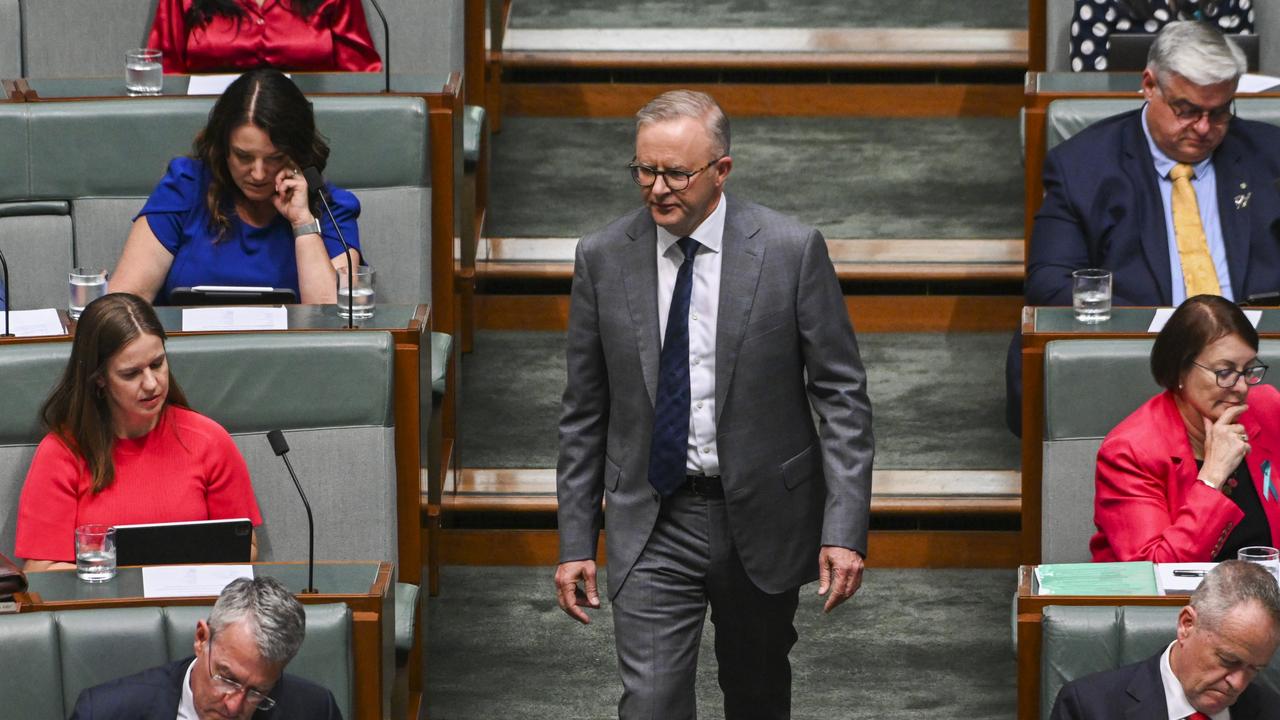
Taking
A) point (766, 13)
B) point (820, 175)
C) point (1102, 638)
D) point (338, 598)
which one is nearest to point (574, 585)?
point (338, 598)

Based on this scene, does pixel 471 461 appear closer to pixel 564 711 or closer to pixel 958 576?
pixel 564 711

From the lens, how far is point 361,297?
6.25ft

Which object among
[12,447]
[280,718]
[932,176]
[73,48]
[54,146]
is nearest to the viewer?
[280,718]

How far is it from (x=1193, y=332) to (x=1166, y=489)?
0.13 meters

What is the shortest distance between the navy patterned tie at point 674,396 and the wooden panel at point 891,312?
911mm

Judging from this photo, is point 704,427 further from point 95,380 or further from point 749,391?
point 95,380

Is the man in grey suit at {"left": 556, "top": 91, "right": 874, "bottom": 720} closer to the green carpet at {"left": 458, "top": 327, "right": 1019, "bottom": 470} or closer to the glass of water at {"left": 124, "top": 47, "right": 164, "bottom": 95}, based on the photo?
the green carpet at {"left": 458, "top": 327, "right": 1019, "bottom": 470}

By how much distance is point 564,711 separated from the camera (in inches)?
79.3

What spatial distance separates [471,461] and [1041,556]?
0.72 meters

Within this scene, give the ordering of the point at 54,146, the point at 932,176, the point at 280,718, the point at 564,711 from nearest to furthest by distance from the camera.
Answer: the point at 280,718 < the point at 564,711 < the point at 54,146 < the point at 932,176

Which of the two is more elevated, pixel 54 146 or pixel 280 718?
pixel 54 146

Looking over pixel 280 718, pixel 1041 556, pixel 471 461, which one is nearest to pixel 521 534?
pixel 471 461

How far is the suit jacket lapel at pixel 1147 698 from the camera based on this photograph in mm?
1449

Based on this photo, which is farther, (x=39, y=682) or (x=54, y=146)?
(x=54, y=146)
